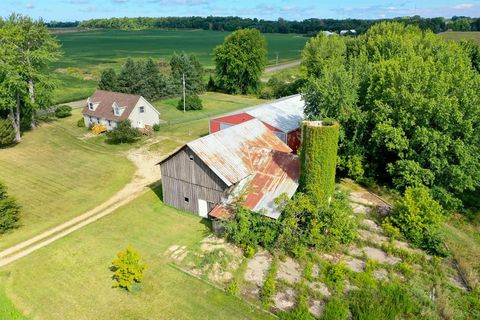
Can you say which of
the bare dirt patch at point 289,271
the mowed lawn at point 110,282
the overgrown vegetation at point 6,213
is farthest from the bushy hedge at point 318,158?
the overgrown vegetation at point 6,213

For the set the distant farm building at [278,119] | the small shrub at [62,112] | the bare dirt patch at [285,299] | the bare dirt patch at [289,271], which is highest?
the distant farm building at [278,119]

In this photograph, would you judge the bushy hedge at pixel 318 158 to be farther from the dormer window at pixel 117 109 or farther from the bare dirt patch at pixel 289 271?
the dormer window at pixel 117 109

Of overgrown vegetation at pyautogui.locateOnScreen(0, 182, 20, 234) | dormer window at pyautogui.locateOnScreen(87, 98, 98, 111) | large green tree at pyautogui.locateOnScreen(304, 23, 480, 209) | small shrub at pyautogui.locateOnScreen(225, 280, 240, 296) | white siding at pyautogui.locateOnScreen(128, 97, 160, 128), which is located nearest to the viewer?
small shrub at pyautogui.locateOnScreen(225, 280, 240, 296)

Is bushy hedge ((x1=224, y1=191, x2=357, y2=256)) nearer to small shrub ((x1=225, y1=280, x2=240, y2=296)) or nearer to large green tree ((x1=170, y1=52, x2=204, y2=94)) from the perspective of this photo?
small shrub ((x1=225, y1=280, x2=240, y2=296))

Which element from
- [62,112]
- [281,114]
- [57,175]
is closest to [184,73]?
[62,112]

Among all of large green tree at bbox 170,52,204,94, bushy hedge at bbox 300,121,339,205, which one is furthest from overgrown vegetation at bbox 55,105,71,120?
bushy hedge at bbox 300,121,339,205

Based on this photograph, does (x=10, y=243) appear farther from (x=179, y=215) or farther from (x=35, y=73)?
(x=35, y=73)
